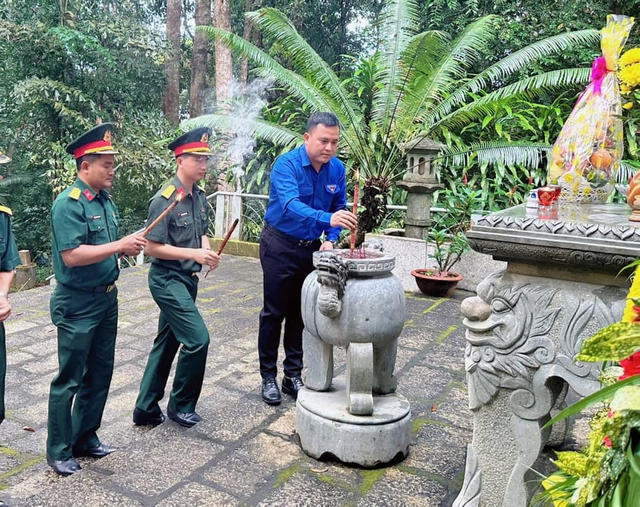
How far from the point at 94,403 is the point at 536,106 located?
6988mm

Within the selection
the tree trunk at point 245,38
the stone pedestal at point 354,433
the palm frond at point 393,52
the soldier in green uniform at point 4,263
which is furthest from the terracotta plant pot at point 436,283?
the tree trunk at point 245,38

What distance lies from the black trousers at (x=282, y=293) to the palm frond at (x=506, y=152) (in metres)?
3.60

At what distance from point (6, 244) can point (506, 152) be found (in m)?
5.47

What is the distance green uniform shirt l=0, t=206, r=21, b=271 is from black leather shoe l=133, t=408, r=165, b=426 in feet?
3.81

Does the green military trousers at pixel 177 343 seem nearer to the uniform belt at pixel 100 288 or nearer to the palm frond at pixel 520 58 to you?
the uniform belt at pixel 100 288

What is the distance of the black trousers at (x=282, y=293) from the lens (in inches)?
137

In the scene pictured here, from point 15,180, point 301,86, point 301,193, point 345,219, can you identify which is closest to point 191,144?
point 301,193

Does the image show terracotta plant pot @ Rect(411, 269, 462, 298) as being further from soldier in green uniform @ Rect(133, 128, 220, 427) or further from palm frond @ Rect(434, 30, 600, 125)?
soldier in green uniform @ Rect(133, 128, 220, 427)

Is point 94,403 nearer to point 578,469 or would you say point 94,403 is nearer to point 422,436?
point 422,436

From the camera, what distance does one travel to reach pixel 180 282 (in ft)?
10.8

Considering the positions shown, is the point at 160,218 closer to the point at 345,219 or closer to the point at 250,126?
the point at 345,219

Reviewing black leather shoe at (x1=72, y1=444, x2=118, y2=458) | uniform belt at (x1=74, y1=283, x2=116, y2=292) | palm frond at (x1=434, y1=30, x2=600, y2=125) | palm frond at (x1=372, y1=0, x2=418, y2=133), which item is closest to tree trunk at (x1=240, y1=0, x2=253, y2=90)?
palm frond at (x1=372, y1=0, x2=418, y2=133)

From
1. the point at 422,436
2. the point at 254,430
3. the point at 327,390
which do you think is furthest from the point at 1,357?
the point at 422,436

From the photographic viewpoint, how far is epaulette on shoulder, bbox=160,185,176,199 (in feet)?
10.7
